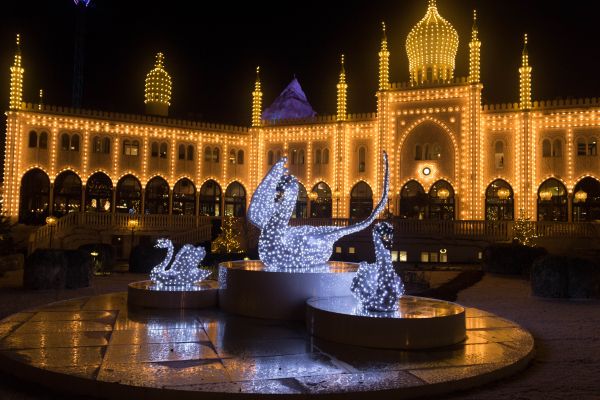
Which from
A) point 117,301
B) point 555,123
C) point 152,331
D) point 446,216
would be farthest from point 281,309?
point 555,123

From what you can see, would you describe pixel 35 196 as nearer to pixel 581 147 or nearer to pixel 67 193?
pixel 67 193

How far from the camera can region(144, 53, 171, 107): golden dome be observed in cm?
4562

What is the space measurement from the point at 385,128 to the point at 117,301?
25.6 meters

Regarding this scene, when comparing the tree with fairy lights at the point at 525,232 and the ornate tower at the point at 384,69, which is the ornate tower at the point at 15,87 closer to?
the ornate tower at the point at 384,69

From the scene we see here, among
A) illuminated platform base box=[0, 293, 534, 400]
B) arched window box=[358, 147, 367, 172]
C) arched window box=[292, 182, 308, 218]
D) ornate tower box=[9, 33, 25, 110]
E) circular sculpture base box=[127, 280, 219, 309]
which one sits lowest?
illuminated platform base box=[0, 293, 534, 400]

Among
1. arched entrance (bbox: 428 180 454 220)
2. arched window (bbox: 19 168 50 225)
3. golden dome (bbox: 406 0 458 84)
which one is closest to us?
arched entrance (bbox: 428 180 454 220)

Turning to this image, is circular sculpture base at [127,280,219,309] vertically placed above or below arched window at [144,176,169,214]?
→ below

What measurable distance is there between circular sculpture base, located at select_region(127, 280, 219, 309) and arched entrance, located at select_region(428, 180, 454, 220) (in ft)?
80.9

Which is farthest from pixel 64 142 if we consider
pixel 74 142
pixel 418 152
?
pixel 418 152

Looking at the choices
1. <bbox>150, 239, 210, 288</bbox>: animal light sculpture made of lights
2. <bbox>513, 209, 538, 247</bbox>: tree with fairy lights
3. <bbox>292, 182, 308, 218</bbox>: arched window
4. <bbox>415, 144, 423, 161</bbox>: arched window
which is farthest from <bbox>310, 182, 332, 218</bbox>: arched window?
<bbox>150, 239, 210, 288</bbox>: animal light sculpture made of lights

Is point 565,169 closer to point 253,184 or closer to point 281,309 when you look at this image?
point 253,184

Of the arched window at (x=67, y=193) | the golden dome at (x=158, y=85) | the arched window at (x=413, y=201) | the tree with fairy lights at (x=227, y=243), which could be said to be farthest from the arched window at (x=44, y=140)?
the arched window at (x=413, y=201)

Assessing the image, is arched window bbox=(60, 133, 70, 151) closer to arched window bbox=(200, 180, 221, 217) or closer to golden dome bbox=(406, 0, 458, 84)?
arched window bbox=(200, 180, 221, 217)

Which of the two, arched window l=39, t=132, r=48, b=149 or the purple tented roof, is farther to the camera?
the purple tented roof
